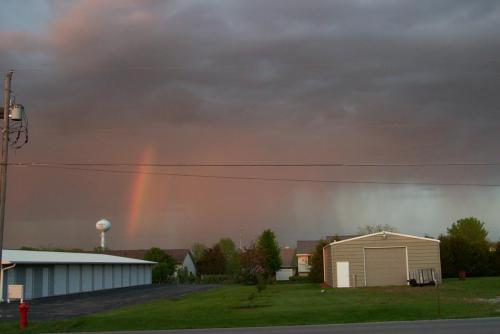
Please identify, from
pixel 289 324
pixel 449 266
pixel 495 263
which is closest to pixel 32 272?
pixel 289 324

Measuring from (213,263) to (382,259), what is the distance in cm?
6178

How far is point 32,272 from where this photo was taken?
158 feet

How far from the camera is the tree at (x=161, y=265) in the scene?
9244 cm

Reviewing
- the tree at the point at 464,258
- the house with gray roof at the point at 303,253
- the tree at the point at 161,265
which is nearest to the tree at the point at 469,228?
the house with gray roof at the point at 303,253

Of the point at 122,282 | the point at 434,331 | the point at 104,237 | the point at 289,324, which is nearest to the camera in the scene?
the point at 434,331

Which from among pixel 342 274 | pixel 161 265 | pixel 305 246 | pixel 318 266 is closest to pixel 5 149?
pixel 342 274

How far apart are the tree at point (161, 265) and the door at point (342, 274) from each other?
4772 cm

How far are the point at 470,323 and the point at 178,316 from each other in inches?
449

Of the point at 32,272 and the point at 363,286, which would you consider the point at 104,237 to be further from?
the point at 363,286

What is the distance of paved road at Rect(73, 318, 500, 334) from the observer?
17125mm

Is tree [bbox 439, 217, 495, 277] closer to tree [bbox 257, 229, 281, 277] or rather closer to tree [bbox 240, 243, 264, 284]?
tree [bbox 240, 243, 264, 284]

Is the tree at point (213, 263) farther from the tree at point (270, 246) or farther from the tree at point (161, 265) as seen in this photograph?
the tree at point (270, 246)

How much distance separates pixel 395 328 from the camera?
59.9 feet

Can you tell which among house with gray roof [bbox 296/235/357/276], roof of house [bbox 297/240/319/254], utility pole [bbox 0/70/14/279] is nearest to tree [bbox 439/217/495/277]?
house with gray roof [bbox 296/235/357/276]
